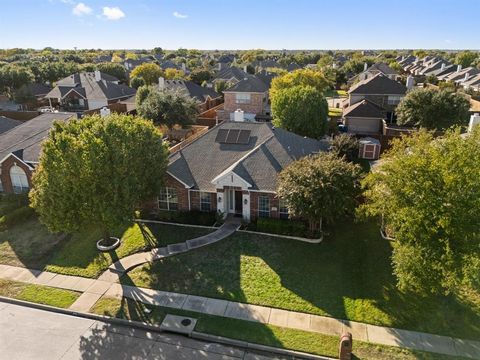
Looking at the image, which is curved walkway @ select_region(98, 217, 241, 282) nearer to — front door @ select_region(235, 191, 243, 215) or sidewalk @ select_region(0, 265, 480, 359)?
sidewalk @ select_region(0, 265, 480, 359)

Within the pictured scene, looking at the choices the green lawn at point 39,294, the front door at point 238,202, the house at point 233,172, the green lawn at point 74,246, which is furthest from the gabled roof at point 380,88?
the green lawn at point 39,294

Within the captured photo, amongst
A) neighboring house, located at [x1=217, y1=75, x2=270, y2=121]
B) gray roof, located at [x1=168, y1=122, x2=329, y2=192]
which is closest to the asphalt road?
gray roof, located at [x1=168, y1=122, x2=329, y2=192]

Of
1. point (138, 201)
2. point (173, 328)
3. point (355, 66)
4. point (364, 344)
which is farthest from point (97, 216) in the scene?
point (355, 66)

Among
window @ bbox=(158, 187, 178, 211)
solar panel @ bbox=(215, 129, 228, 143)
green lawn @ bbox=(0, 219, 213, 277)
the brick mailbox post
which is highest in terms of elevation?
solar panel @ bbox=(215, 129, 228, 143)

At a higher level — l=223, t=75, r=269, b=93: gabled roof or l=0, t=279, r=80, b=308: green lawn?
l=223, t=75, r=269, b=93: gabled roof

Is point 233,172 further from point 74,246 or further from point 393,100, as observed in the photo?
point 393,100

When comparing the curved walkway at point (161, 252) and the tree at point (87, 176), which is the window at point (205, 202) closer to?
the curved walkway at point (161, 252)

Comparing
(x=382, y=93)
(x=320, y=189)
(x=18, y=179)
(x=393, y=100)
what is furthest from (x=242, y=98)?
(x=320, y=189)
